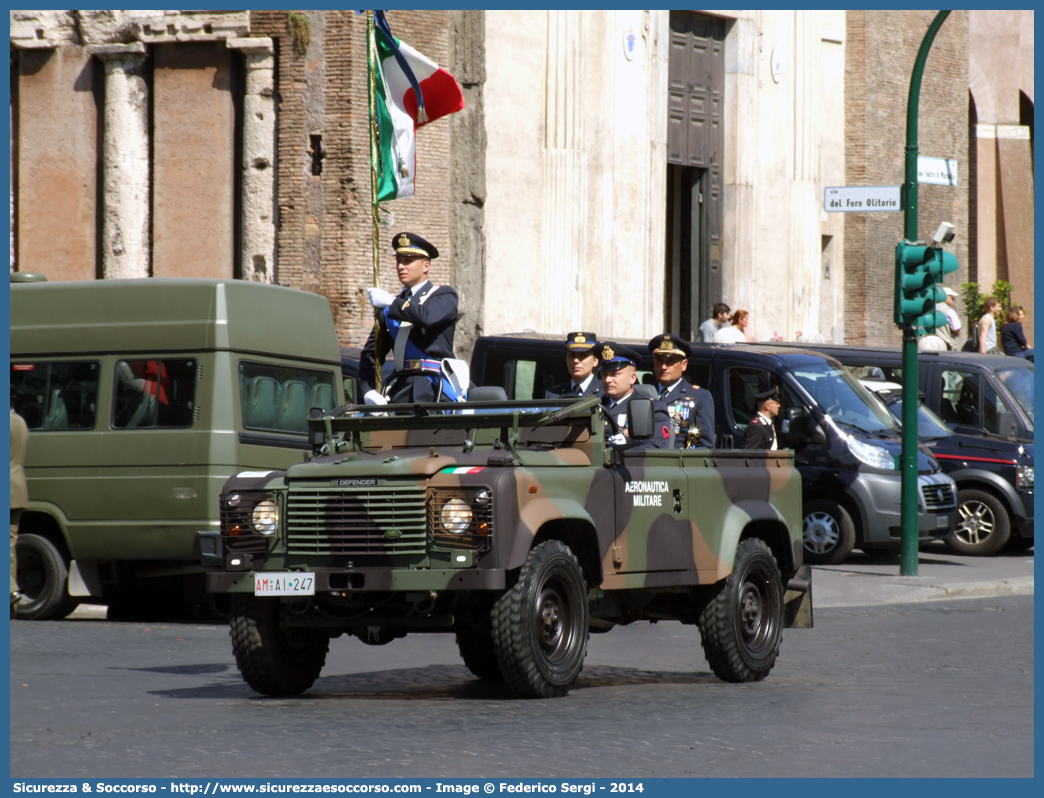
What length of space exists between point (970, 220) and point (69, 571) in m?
37.4

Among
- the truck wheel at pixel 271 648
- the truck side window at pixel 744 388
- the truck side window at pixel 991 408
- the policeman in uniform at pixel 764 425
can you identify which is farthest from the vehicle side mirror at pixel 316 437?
the truck side window at pixel 991 408

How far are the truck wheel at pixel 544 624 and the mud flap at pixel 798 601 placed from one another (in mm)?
2162

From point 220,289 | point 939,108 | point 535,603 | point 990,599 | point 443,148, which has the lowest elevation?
point 990,599

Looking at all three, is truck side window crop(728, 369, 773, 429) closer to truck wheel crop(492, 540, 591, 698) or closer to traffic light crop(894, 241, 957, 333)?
traffic light crop(894, 241, 957, 333)

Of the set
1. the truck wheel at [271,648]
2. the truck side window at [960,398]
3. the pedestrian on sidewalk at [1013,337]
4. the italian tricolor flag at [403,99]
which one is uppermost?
the italian tricolor flag at [403,99]

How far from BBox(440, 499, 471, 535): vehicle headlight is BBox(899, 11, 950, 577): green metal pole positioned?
30.3 ft

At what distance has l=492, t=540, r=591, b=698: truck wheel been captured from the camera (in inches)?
336

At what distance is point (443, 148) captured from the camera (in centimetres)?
2578

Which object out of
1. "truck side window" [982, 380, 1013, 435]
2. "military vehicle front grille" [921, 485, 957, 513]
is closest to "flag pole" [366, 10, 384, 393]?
"military vehicle front grille" [921, 485, 957, 513]

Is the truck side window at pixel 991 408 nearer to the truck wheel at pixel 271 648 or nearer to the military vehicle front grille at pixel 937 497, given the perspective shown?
the military vehicle front grille at pixel 937 497

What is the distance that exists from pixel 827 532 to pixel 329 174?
972 cm

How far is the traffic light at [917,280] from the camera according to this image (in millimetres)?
16875
